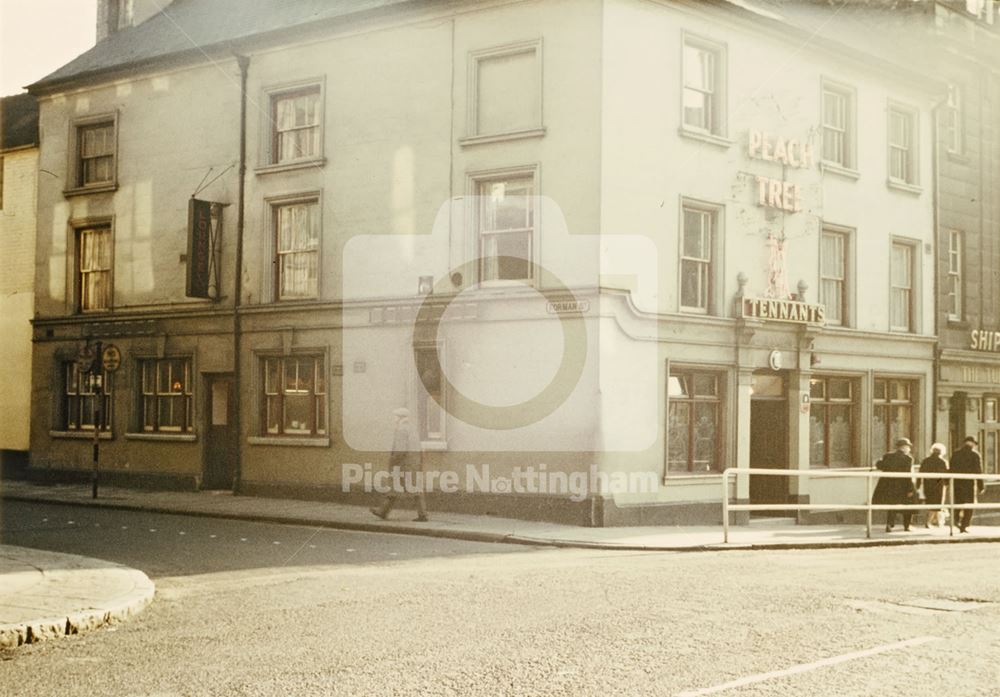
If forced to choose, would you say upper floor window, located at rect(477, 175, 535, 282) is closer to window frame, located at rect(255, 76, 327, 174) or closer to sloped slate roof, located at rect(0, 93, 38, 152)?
window frame, located at rect(255, 76, 327, 174)

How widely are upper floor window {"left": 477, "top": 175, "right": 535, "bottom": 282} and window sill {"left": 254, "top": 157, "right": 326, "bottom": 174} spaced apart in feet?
13.4

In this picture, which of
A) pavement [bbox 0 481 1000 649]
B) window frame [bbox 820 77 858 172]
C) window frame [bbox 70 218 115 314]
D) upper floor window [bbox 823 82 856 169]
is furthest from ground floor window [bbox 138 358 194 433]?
window frame [bbox 820 77 858 172]

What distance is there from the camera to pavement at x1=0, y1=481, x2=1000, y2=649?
9953 millimetres

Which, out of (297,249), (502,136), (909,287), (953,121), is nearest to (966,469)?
(909,287)

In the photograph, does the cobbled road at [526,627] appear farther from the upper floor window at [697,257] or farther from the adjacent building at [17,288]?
the adjacent building at [17,288]

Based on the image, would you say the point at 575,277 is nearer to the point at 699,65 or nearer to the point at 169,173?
the point at 699,65

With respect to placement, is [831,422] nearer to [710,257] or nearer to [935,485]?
[935,485]

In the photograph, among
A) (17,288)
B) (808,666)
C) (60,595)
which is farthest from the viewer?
(17,288)

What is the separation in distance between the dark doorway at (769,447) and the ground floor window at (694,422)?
1846mm

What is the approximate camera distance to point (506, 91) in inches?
842

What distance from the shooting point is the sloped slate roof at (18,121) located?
3091 centimetres

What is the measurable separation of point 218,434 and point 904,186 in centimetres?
1662

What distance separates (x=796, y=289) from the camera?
2397 cm

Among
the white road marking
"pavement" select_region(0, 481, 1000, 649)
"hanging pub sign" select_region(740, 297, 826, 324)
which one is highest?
"hanging pub sign" select_region(740, 297, 826, 324)
